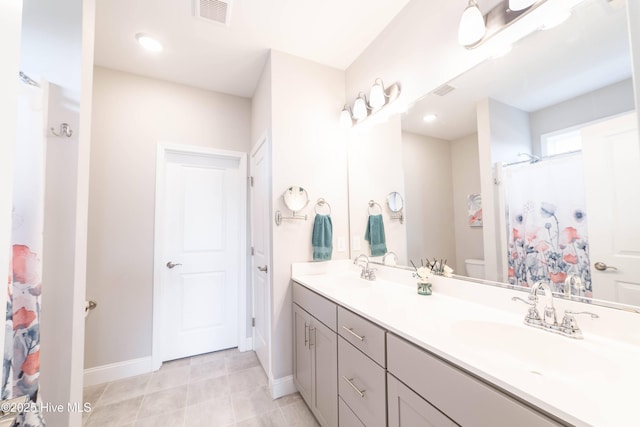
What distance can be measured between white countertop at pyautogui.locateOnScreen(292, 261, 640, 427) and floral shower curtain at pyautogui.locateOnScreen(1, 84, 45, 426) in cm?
129

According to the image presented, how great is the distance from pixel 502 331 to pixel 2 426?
5.22 ft


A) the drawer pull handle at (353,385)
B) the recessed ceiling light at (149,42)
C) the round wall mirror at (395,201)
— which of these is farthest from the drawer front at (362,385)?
the recessed ceiling light at (149,42)

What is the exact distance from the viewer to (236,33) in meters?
1.87

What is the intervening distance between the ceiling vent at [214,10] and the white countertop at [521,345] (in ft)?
6.25

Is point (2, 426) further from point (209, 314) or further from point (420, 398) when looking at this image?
point (209, 314)

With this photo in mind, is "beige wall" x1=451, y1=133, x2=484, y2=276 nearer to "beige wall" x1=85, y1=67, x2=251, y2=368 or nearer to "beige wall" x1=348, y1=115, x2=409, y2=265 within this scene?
"beige wall" x1=348, y1=115, x2=409, y2=265

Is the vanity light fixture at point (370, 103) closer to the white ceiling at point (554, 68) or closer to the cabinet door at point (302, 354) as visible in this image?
the white ceiling at point (554, 68)

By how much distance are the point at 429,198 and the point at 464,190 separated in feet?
0.80

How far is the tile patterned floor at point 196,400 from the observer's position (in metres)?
1.66

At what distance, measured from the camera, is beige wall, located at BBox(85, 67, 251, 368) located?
2.13 meters

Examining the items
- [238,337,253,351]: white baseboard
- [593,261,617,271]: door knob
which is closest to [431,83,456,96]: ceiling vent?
[593,261,617,271]: door knob

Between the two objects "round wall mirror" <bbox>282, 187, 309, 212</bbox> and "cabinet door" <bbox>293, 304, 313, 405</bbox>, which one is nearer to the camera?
"cabinet door" <bbox>293, 304, 313, 405</bbox>

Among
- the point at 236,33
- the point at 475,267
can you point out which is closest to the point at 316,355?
the point at 475,267

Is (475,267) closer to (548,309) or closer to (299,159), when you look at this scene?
(548,309)
